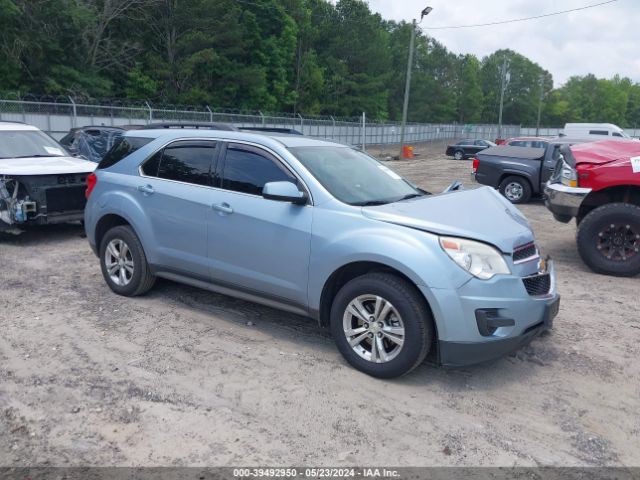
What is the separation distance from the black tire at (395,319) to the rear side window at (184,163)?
1794 mm

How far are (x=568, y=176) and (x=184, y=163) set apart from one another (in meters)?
4.92

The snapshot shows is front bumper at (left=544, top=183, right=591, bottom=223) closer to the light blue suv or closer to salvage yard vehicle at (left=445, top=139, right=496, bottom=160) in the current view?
the light blue suv

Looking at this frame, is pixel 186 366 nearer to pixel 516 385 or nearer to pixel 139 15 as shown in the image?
pixel 516 385

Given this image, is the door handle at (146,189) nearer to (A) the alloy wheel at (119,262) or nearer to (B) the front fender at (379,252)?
(A) the alloy wheel at (119,262)

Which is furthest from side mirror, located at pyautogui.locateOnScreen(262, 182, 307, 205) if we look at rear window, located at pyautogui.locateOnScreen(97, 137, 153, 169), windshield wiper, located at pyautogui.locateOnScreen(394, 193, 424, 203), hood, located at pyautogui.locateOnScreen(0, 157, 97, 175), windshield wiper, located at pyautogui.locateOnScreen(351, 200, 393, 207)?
hood, located at pyautogui.locateOnScreen(0, 157, 97, 175)

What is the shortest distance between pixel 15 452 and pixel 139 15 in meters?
42.4

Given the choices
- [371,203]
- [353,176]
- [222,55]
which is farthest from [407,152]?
[371,203]

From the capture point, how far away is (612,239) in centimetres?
721

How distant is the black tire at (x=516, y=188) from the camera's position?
551 inches

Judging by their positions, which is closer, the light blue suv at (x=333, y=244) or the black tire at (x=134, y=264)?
the light blue suv at (x=333, y=244)

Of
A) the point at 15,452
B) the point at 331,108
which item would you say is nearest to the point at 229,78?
the point at 331,108

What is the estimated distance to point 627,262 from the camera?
711cm

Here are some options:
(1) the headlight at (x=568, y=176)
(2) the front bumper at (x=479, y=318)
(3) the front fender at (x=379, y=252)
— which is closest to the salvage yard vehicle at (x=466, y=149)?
(1) the headlight at (x=568, y=176)

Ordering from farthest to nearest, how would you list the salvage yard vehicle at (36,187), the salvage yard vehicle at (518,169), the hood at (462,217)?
the salvage yard vehicle at (518,169), the salvage yard vehicle at (36,187), the hood at (462,217)
